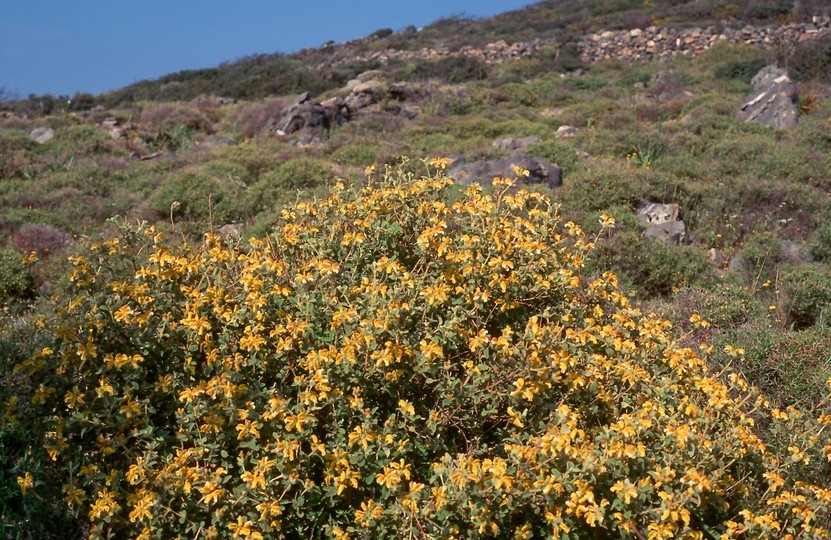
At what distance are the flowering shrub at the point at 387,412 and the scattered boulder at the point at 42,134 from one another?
605 inches

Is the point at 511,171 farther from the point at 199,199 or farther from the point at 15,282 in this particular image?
the point at 15,282

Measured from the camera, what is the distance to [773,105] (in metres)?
15.2

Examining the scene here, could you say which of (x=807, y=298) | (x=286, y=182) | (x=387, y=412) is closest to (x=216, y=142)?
(x=286, y=182)

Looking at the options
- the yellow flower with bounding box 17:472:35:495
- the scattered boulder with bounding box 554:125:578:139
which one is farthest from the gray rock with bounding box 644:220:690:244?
the yellow flower with bounding box 17:472:35:495

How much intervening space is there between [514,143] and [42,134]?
1124 centimetres

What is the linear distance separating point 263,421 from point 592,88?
22201 mm

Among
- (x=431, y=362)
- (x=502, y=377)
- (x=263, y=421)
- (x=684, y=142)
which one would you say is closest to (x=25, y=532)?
(x=263, y=421)

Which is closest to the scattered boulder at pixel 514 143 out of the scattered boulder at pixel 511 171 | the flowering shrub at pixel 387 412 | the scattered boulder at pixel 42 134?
the scattered boulder at pixel 511 171

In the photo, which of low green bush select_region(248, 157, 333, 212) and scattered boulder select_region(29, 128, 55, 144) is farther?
scattered boulder select_region(29, 128, 55, 144)

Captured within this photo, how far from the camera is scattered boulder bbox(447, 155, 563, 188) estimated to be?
33.1 ft

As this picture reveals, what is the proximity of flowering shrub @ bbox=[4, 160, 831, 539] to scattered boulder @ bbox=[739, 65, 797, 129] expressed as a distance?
12.4 m

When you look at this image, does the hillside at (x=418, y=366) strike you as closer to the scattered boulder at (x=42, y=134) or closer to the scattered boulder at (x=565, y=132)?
the scattered boulder at (x=565, y=132)

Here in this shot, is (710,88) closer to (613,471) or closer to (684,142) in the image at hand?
(684,142)

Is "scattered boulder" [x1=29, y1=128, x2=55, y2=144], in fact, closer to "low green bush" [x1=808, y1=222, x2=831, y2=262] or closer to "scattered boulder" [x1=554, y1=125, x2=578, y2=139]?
"scattered boulder" [x1=554, y1=125, x2=578, y2=139]
